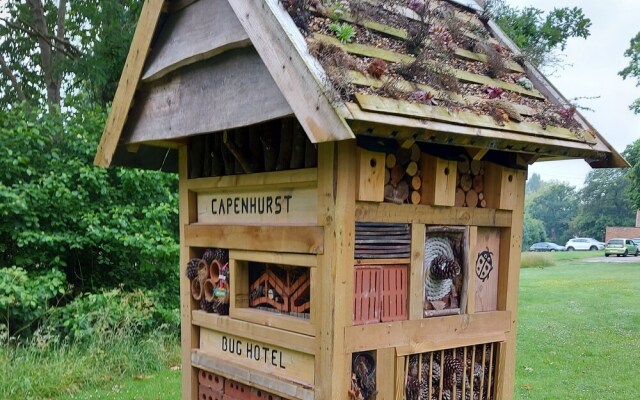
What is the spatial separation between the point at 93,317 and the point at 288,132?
512cm

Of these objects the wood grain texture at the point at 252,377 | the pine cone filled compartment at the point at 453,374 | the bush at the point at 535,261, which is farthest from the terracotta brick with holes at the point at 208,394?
the bush at the point at 535,261

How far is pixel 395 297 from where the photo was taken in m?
2.44

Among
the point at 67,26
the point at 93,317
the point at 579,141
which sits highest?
the point at 67,26

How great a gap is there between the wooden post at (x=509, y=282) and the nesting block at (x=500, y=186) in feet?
0.17

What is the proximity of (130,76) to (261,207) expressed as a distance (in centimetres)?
110

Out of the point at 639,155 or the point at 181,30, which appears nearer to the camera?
the point at 181,30

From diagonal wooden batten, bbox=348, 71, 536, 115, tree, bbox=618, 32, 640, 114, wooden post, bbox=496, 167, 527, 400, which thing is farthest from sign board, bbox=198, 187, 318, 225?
tree, bbox=618, 32, 640, 114

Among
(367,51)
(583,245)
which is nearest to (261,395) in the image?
(367,51)

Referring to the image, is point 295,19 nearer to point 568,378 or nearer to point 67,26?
point 568,378

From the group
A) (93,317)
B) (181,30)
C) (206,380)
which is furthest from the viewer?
(93,317)

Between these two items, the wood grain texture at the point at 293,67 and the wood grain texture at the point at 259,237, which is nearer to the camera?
the wood grain texture at the point at 293,67

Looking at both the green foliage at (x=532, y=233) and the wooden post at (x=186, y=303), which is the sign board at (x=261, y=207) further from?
the green foliage at (x=532, y=233)

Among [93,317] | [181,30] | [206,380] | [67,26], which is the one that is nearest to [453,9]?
[181,30]

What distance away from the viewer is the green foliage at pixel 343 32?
91.1 inches
